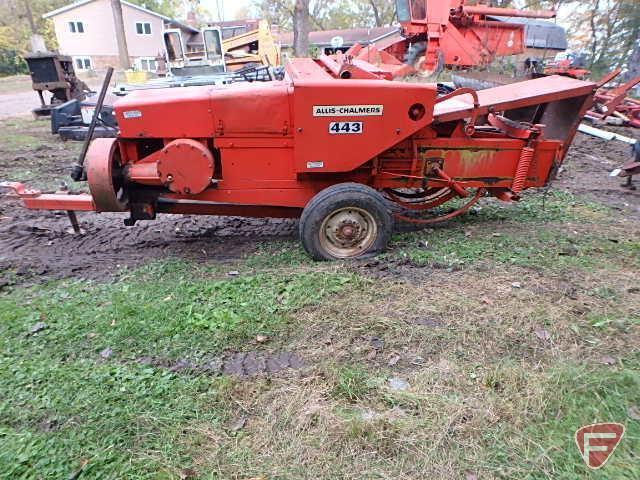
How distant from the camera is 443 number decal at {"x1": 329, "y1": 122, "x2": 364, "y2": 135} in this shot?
3.68 metres

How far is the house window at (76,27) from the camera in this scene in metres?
36.2

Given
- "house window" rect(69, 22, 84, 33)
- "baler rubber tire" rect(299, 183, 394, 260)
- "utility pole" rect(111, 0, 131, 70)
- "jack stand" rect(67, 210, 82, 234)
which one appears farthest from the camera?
"house window" rect(69, 22, 84, 33)

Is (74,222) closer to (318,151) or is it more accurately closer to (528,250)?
(318,151)

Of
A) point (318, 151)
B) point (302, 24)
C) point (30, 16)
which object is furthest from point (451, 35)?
point (30, 16)

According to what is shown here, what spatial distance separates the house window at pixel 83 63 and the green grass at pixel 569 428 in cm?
4310

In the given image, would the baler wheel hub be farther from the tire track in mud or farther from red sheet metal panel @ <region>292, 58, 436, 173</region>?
the tire track in mud

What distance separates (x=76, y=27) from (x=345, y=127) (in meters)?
42.0

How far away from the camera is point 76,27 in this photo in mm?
36312

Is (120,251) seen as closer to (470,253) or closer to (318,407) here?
(318,407)

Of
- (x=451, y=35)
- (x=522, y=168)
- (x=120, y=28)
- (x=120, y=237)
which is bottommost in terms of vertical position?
(x=120, y=237)

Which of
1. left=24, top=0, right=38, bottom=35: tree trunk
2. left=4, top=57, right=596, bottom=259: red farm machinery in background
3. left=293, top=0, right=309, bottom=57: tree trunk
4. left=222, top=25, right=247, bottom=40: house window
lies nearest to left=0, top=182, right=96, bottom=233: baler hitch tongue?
left=4, top=57, right=596, bottom=259: red farm machinery in background

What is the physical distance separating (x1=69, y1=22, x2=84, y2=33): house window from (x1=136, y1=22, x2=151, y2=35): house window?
457 centimetres

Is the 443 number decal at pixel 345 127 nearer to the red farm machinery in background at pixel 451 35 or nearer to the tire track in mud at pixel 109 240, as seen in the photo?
the tire track in mud at pixel 109 240

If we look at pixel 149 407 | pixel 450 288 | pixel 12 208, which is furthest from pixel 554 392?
pixel 12 208
